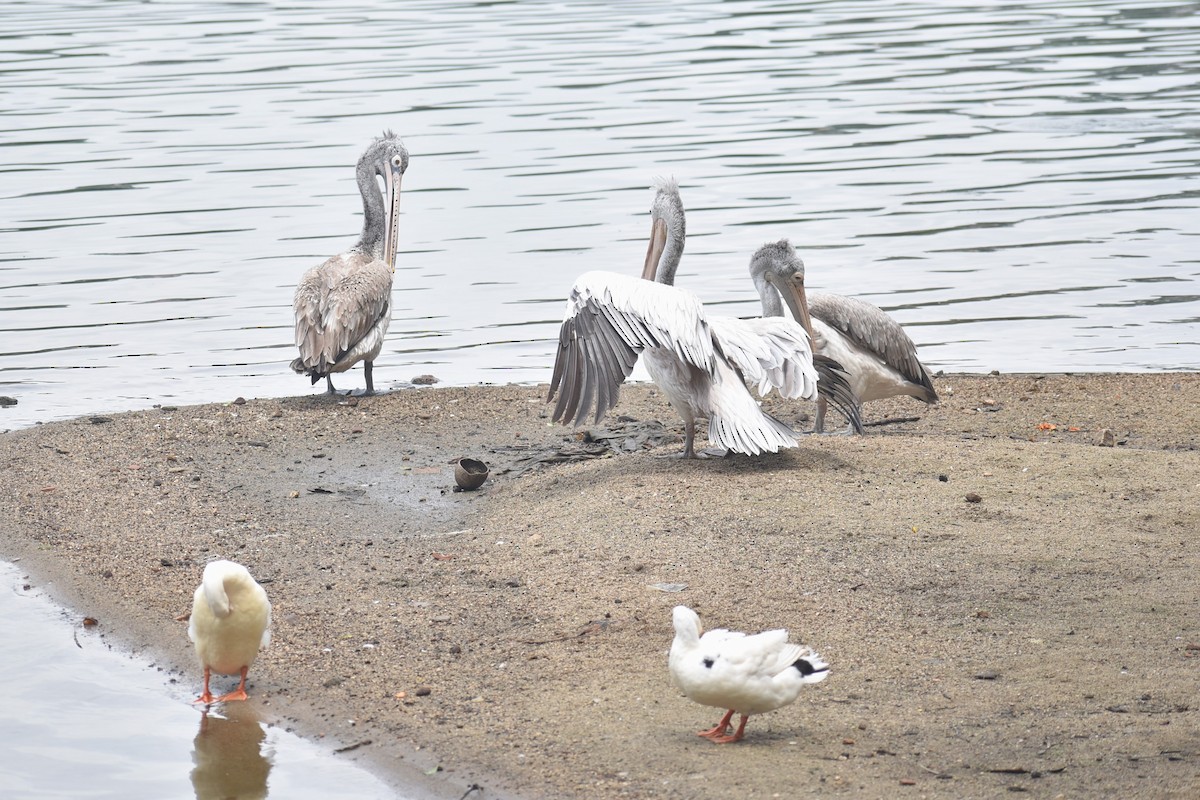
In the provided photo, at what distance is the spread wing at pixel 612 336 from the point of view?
6.80 meters

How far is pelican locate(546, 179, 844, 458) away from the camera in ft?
Answer: 22.4

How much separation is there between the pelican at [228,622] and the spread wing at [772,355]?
2.81 metres

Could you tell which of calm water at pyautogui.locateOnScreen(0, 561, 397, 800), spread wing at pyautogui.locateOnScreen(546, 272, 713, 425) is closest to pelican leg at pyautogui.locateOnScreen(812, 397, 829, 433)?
spread wing at pyautogui.locateOnScreen(546, 272, 713, 425)

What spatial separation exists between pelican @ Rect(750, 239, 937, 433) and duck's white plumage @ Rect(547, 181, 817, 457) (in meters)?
0.90

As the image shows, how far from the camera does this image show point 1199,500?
6.24 m

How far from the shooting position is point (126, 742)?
15.4ft

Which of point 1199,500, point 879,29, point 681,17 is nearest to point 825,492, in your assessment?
point 1199,500

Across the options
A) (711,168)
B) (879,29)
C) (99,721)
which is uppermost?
(879,29)

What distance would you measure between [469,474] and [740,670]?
10.3 feet

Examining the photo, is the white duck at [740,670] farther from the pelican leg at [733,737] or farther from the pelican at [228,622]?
the pelican at [228,622]

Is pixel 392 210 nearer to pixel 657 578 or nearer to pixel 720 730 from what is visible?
pixel 657 578

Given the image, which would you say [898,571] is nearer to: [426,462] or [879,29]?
[426,462]

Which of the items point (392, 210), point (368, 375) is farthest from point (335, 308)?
point (392, 210)

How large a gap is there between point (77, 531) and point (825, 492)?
309 centimetres
